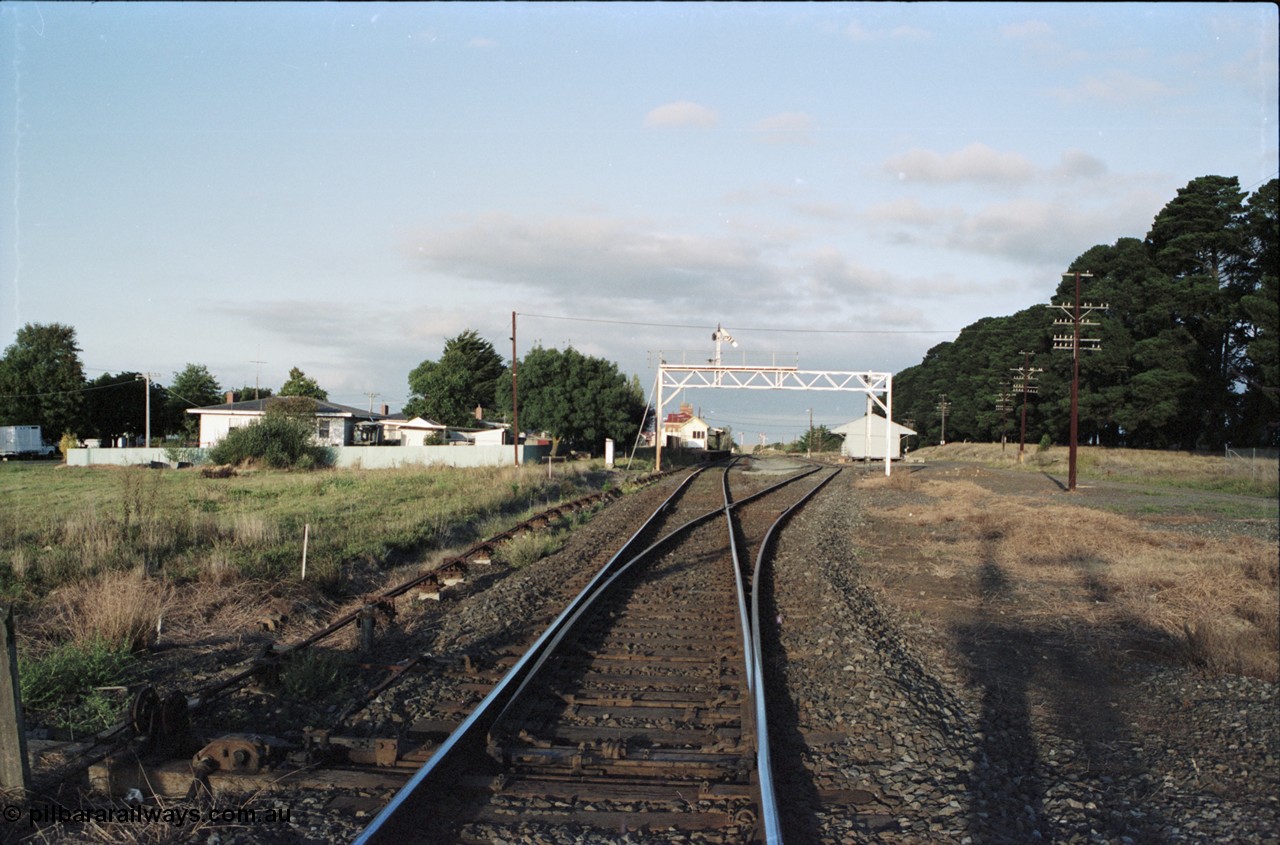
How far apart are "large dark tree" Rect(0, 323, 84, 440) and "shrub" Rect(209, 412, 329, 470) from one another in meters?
25.7

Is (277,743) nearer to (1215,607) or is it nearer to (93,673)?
(93,673)

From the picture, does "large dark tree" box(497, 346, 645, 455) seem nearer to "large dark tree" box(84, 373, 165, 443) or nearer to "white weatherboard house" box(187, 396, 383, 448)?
"white weatherboard house" box(187, 396, 383, 448)

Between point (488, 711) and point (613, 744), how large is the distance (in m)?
0.85

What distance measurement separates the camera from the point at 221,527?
1541cm

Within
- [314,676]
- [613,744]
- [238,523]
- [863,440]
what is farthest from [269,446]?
[863,440]

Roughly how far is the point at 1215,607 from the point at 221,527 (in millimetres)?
14217

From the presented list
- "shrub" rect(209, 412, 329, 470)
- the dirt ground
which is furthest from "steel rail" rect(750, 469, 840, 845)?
"shrub" rect(209, 412, 329, 470)

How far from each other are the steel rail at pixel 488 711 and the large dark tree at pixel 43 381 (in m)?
63.3

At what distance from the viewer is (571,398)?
6172cm

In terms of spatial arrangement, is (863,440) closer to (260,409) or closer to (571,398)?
(571,398)

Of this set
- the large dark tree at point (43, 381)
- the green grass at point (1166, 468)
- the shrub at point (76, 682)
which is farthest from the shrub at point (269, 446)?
the shrub at point (76, 682)

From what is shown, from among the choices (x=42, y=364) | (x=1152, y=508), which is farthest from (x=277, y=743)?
(x=42, y=364)

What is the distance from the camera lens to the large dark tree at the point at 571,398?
202ft

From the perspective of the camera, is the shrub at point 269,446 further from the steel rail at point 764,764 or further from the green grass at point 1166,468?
the steel rail at point 764,764
